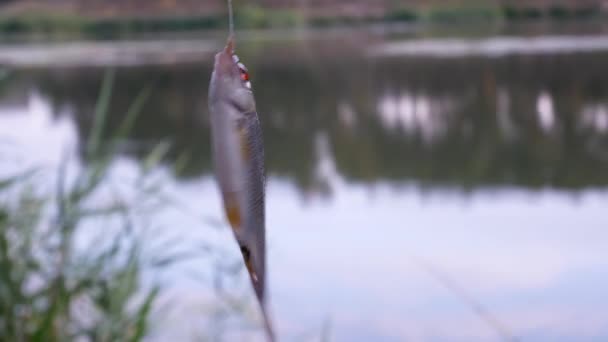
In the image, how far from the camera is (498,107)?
7070 millimetres

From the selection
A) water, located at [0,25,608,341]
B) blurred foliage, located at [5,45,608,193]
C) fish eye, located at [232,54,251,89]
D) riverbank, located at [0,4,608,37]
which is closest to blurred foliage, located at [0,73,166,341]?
water, located at [0,25,608,341]

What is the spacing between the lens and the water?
10.1ft

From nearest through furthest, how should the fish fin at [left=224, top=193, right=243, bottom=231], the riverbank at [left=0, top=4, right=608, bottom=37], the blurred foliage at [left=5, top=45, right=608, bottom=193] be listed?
the fish fin at [left=224, top=193, right=243, bottom=231] → the blurred foliage at [left=5, top=45, right=608, bottom=193] → the riverbank at [left=0, top=4, right=608, bottom=37]

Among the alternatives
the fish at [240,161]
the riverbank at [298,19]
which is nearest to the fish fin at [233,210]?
the fish at [240,161]

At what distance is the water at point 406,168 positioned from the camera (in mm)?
3074

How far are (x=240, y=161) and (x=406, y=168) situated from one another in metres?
5.33

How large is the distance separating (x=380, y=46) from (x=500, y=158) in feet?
19.7

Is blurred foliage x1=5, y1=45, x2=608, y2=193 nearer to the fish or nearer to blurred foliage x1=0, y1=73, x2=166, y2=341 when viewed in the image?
blurred foliage x1=0, y1=73, x2=166, y2=341

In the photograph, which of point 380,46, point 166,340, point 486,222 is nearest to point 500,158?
point 486,222

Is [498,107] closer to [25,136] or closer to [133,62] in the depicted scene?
[25,136]

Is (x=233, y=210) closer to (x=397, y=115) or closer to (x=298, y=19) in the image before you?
(x=397, y=115)

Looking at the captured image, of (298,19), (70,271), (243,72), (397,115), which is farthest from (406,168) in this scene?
(298,19)

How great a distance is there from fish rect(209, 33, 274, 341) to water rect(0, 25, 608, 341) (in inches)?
28.2

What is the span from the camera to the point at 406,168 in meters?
5.50
